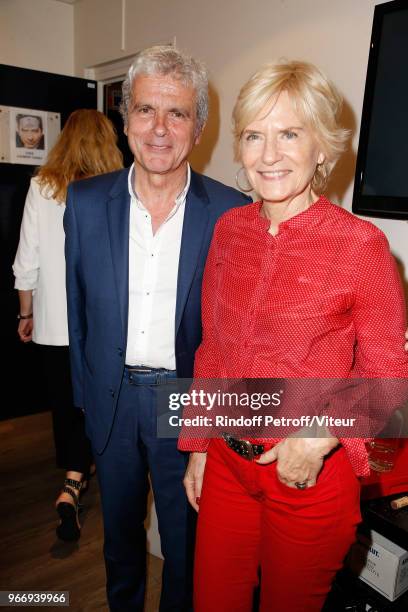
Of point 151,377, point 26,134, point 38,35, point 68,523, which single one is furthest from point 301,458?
point 38,35

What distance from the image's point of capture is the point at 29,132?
3434 millimetres

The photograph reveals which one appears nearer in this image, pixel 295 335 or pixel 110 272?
pixel 295 335

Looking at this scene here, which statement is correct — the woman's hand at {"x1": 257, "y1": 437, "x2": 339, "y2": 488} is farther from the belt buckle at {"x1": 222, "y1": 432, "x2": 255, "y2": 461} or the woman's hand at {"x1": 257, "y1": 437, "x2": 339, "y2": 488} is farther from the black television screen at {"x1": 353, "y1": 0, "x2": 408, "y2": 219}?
the black television screen at {"x1": 353, "y1": 0, "x2": 408, "y2": 219}

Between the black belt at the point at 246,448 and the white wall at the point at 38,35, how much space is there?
3.42 meters

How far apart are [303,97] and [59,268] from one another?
5.67 feet

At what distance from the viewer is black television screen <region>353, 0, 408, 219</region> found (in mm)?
1556

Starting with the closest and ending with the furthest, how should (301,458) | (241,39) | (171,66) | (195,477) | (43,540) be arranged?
(301,458) → (195,477) → (171,66) → (43,540) → (241,39)

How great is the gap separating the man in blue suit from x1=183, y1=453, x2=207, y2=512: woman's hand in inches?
7.1

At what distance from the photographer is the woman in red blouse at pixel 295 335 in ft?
3.47

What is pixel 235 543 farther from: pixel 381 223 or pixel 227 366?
pixel 381 223

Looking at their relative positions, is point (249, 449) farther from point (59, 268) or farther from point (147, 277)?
point (59, 268)

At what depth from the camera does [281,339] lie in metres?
1.12

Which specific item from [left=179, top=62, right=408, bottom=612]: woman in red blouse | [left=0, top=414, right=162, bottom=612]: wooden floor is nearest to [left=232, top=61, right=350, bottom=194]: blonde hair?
[left=179, top=62, right=408, bottom=612]: woman in red blouse

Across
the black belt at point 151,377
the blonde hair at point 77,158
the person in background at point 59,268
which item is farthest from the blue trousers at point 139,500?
the blonde hair at point 77,158
